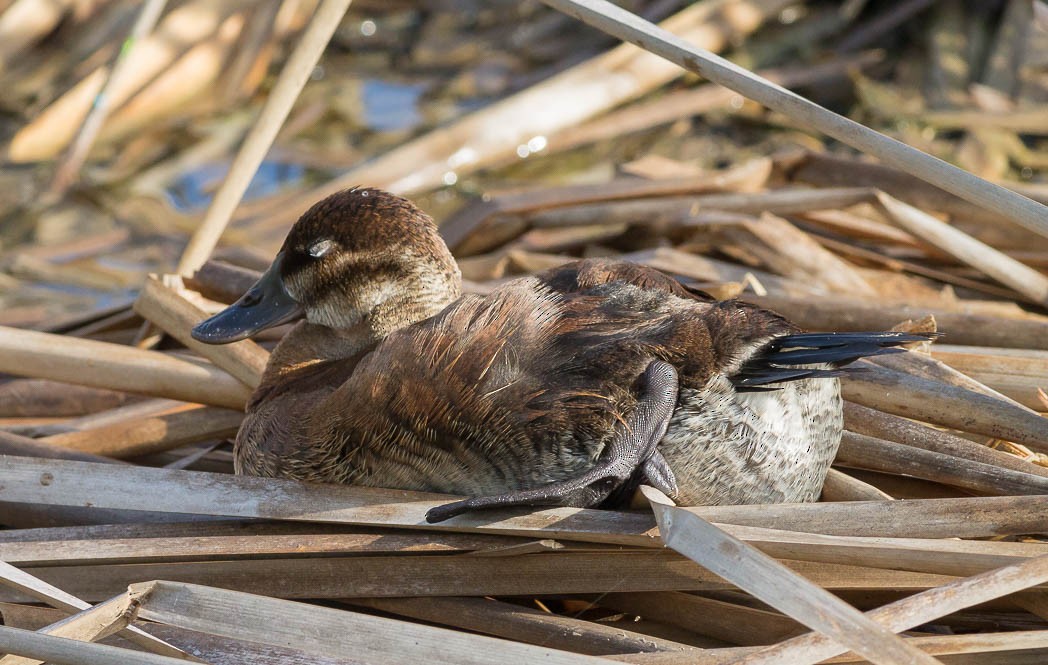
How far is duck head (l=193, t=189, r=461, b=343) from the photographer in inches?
117

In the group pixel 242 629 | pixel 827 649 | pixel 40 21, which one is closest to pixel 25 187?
pixel 40 21

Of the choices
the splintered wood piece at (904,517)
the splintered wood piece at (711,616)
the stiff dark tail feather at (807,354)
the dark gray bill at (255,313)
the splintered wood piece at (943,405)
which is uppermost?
the dark gray bill at (255,313)

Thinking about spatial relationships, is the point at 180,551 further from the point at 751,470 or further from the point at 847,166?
the point at 847,166

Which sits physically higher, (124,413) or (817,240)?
(124,413)

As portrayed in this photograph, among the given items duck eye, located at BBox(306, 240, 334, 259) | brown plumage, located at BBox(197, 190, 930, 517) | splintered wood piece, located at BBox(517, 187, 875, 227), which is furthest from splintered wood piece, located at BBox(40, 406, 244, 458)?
splintered wood piece, located at BBox(517, 187, 875, 227)

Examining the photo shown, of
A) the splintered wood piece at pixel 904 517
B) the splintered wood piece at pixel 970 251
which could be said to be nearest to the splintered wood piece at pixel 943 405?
the splintered wood piece at pixel 904 517

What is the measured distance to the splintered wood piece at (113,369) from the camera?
3281mm

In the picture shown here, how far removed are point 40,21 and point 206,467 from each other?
396cm

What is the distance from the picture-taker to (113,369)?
10.9 ft

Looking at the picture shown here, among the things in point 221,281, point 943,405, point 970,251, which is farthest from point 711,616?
point 221,281

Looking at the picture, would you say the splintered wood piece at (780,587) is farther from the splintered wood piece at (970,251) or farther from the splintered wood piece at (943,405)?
the splintered wood piece at (970,251)

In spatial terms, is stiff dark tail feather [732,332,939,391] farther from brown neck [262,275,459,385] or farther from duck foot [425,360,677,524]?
brown neck [262,275,459,385]

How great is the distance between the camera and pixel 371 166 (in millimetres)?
5715

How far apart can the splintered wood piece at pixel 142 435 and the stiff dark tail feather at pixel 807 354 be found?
1.56 metres
